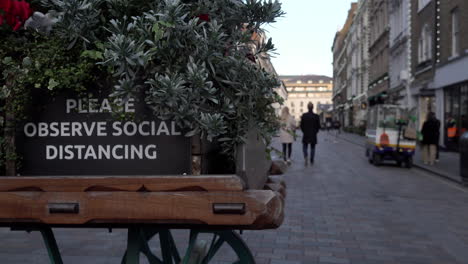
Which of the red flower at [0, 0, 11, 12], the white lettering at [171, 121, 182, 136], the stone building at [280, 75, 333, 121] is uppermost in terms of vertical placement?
Answer: the stone building at [280, 75, 333, 121]

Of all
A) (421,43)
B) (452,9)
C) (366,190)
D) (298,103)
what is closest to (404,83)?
(421,43)

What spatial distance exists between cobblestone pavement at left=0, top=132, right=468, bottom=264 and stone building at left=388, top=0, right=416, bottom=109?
19.0 meters

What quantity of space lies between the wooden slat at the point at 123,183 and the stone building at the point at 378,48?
3376 centimetres

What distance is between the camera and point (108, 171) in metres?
2.04

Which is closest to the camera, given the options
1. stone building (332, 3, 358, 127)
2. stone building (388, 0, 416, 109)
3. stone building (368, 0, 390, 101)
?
stone building (388, 0, 416, 109)

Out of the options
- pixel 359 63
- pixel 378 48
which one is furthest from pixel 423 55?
pixel 359 63

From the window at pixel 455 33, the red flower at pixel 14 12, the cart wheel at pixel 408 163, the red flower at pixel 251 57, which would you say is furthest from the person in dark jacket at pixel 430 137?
the red flower at pixel 14 12

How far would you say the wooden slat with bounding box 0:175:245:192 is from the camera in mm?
1824

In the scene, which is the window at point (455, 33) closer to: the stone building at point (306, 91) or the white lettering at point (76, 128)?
the white lettering at point (76, 128)

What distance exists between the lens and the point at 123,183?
6.20 ft

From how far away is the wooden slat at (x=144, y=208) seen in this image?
5.90ft

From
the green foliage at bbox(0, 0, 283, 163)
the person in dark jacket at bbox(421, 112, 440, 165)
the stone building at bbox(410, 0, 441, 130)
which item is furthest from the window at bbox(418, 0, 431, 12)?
the green foliage at bbox(0, 0, 283, 163)

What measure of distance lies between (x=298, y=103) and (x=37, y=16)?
564ft

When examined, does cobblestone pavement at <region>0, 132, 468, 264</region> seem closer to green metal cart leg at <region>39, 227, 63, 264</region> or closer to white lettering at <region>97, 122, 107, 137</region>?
green metal cart leg at <region>39, 227, 63, 264</region>
